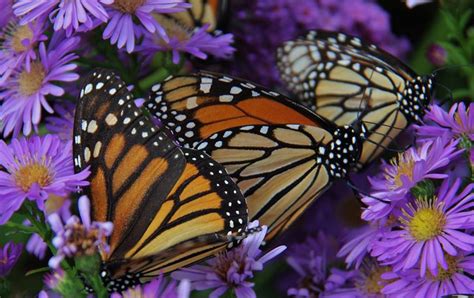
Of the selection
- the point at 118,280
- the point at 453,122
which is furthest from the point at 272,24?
the point at 118,280

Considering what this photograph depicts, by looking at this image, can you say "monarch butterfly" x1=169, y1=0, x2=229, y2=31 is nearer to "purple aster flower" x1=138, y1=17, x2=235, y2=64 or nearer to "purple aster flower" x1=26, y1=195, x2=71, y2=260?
"purple aster flower" x1=138, y1=17, x2=235, y2=64

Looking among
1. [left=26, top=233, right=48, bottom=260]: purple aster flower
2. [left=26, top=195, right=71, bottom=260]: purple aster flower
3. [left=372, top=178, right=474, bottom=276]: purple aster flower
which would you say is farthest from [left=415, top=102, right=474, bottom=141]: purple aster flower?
[left=26, top=233, right=48, bottom=260]: purple aster flower

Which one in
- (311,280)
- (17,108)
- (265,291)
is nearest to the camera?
(17,108)

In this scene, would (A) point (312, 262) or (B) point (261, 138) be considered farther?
(A) point (312, 262)

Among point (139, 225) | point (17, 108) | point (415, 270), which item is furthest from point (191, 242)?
point (17, 108)

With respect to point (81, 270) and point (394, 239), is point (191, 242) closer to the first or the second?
point (81, 270)

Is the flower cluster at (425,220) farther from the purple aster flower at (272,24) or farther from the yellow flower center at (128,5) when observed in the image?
the purple aster flower at (272,24)

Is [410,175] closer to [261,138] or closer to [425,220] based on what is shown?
[425,220]
